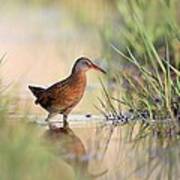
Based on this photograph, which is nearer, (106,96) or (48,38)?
(106,96)

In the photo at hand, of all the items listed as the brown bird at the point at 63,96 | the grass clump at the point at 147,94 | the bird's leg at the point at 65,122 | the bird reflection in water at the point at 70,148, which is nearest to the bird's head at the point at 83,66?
the brown bird at the point at 63,96

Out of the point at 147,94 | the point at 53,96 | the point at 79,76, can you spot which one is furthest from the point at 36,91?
the point at 147,94

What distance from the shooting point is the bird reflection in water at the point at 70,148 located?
6257 mm

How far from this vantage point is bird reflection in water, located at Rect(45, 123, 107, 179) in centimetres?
626

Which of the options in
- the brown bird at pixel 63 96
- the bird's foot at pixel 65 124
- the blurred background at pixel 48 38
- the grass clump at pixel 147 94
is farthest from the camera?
the blurred background at pixel 48 38

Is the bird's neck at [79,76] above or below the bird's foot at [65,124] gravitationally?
above

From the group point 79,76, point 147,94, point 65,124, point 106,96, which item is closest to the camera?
point 147,94

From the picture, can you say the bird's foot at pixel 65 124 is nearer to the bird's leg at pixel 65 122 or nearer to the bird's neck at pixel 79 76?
the bird's leg at pixel 65 122

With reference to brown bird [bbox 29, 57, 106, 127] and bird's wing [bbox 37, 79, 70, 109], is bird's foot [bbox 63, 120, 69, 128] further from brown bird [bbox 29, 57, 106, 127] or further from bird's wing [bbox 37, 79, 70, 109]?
bird's wing [bbox 37, 79, 70, 109]

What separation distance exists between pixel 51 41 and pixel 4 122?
4649mm

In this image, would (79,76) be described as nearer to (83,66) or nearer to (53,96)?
(83,66)

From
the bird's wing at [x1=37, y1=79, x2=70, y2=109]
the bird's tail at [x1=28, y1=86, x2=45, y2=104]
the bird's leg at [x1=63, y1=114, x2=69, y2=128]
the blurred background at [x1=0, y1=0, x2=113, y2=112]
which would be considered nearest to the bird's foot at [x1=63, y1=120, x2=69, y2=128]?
the bird's leg at [x1=63, y1=114, x2=69, y2=128]

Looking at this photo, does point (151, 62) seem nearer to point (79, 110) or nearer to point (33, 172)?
point (79, 110)

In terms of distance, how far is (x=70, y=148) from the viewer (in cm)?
694
